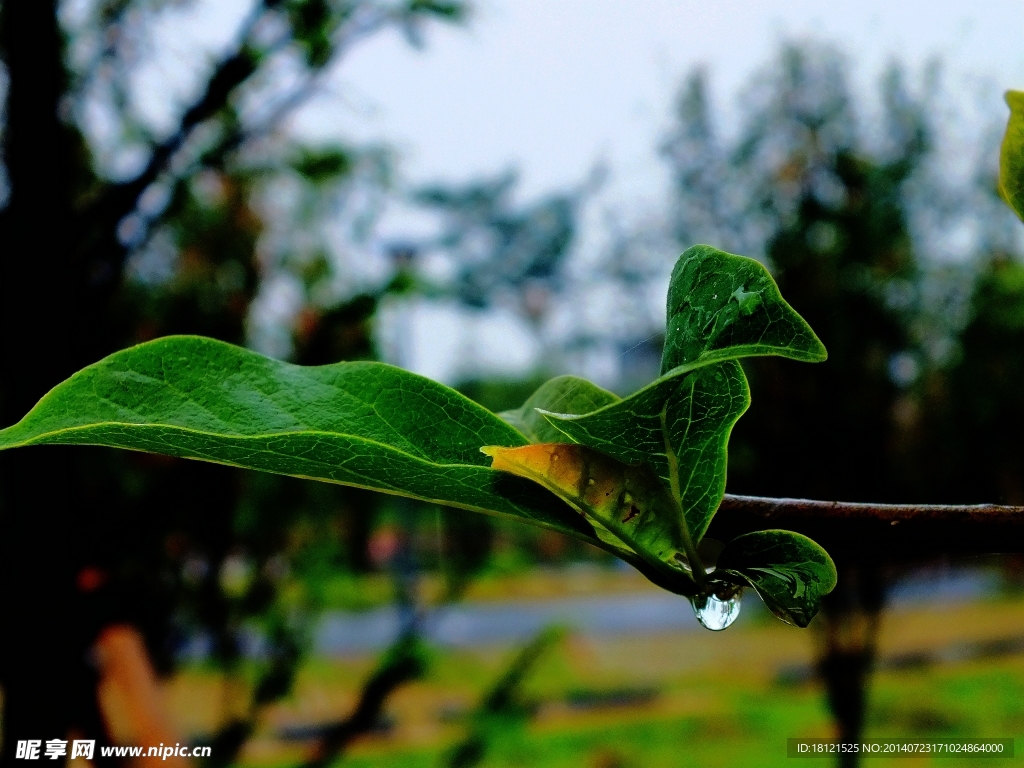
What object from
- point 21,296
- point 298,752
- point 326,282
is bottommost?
point 298,752

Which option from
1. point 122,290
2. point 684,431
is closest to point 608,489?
point 684,431

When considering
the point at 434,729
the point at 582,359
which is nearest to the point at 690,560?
the point at 582,359

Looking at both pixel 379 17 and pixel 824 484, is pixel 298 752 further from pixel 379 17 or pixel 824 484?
pixel 379 17

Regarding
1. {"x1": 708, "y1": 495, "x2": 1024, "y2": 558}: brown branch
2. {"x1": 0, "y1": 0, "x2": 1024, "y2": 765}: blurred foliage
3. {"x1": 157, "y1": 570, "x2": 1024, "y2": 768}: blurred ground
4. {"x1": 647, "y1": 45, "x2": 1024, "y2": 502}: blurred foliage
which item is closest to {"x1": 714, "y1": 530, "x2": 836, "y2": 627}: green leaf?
{"x1": 708, "y1": 495, "x2": 1024, "y2": 558}: brown branch

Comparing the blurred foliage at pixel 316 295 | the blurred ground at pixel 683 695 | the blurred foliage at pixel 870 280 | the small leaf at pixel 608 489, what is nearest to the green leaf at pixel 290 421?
the small leaf at pixel 608 489

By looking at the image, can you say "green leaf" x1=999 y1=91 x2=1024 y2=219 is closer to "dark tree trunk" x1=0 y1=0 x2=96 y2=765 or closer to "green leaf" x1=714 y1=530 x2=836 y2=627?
"green leaf" x1=714 y1=530 x2=836 y2=627

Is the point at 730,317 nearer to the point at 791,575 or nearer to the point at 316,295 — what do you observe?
the point at 791,575

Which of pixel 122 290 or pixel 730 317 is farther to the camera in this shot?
pixel 122 290
